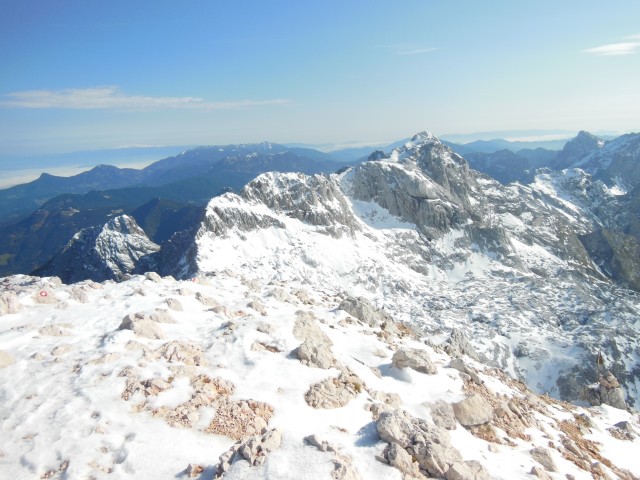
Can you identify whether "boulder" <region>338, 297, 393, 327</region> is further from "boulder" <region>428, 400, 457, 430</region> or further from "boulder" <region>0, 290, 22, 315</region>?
"boulder" <region>0, 290, 22, 315</region>

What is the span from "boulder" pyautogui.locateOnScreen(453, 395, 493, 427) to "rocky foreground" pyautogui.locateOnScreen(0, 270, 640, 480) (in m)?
0.07

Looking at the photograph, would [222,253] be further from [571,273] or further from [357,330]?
[571,273]

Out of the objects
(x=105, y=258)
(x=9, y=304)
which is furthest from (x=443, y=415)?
(x=105, y=258)

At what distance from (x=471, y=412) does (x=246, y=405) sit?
38.1 ft

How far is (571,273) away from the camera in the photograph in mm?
186750

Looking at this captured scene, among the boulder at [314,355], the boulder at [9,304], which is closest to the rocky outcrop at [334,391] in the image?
the boulder at [314,355]

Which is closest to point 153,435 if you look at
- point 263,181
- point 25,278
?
point 25,278

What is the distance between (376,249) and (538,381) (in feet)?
290

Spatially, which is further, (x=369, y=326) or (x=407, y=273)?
(x=407, y=273)

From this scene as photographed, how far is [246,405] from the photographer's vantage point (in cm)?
Result: 1786

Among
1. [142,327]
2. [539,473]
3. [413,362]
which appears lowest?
[539,473]

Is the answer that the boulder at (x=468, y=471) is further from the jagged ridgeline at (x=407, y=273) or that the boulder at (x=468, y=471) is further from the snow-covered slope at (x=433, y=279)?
the jagged ridgeline at (x=407, y=273)

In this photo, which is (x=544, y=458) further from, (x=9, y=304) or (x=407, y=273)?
(x=407, y=273)

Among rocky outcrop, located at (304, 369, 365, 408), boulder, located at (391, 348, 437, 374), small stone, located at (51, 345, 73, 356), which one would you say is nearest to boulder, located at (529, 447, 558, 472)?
boulder, located at (391, 348, 437, 374)
